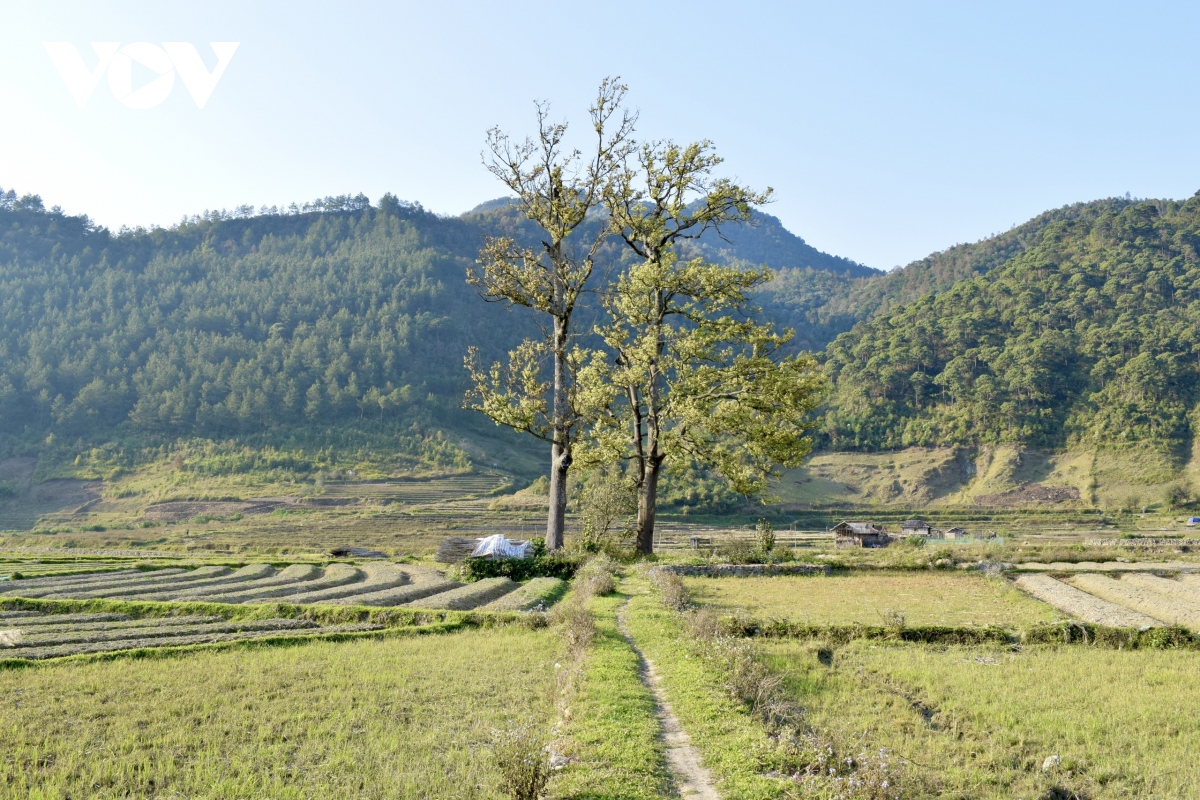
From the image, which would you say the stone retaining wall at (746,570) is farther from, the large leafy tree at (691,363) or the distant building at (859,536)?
the distant building at (859,536)

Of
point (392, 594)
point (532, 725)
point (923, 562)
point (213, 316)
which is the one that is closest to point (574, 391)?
point (392, 594)

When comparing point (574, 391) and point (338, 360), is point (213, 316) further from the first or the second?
point (574, 391)

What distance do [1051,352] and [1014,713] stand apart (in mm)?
99710

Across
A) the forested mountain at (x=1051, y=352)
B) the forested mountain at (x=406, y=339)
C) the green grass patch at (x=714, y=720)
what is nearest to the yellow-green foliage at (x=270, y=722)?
the green grass patch at (x=714, y=720)

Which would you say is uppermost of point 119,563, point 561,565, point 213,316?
point 213,316

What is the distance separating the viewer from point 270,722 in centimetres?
756

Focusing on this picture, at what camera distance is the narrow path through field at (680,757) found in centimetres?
564

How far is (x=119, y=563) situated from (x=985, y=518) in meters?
68.7

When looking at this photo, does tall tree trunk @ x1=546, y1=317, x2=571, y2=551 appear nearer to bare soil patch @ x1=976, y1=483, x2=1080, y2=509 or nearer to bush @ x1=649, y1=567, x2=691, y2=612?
bush @ x1=649, y1=567, x2=691, y2=612

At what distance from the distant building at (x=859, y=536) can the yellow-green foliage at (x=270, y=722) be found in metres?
38.5

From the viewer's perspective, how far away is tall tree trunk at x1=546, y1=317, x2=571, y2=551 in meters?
22.4

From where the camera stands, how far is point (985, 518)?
69.3 meters

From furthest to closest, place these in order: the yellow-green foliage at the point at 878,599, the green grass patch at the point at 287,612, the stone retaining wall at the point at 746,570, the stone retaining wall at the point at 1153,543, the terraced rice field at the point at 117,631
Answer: the stone retaining wall at the point at 1153,543, the stone retaining wall at the point at 746,570, the green grass patch at the point at 287,612, the yellow-green foliage at the point at 878,599, the terraced rice field at the point at 117,631

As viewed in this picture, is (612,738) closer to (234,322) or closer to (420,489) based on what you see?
(420,489)
